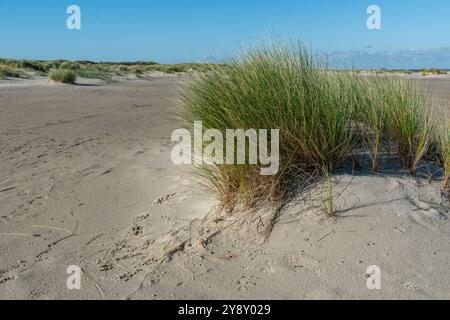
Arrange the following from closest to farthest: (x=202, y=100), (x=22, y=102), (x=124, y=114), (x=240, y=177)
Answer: (x=240, y=177)
(x=202, y=100)
(x=124, y=114)
(x=22, y=102)

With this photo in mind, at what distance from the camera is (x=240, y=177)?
151 inches

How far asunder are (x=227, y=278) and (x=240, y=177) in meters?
0.97

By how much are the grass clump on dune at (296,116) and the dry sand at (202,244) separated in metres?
0.23

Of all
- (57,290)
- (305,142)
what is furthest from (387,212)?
(57,290)

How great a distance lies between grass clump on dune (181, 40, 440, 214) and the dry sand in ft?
0.76

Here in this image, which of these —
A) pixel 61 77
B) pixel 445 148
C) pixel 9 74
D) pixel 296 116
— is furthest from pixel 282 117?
pixel 9 74

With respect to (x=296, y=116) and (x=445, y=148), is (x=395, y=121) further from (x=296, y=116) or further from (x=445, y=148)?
(x=296, y=116)

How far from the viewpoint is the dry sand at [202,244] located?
299cm

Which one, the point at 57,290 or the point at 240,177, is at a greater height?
the point at 240,177

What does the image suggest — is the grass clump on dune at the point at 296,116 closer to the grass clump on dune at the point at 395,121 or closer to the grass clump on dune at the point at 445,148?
the grass clump on dune at the point at 395,121

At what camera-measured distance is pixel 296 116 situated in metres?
3.93

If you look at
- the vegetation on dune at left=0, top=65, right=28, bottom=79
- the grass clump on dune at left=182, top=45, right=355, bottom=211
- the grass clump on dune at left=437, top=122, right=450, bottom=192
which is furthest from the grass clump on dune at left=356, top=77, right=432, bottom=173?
the vegetation on dune at left=0, top=65, right=28, bottom=79

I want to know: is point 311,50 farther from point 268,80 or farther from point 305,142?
point 305,142

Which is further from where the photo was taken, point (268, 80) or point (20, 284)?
point (268, 80)
